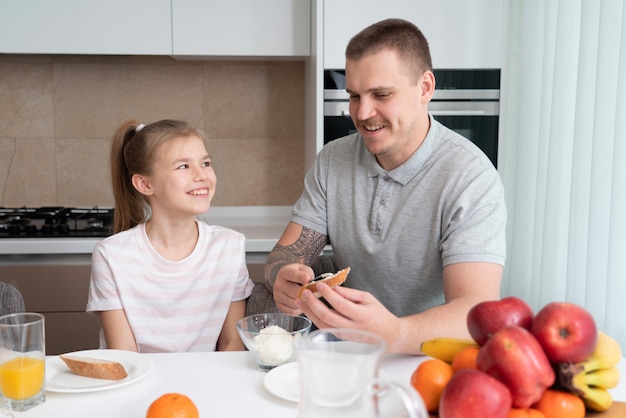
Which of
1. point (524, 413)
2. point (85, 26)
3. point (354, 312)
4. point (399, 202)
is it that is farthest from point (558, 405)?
point (85, 26)

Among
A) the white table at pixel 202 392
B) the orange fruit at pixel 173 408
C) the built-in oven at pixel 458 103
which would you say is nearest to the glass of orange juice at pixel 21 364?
the white table at pixel 202 392

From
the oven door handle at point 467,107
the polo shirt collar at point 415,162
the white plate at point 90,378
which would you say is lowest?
the white plate at point 90,378

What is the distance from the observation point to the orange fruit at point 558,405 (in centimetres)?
90

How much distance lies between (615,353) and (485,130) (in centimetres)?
192

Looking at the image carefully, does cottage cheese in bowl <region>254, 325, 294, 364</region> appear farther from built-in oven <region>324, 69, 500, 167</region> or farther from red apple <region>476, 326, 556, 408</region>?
built-in oven <region>324, 69, 500, 167</region>

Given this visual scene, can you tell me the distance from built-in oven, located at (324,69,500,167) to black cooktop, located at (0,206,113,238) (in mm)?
984

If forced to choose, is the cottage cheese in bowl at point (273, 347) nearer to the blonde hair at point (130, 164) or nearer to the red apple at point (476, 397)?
the red apple at point (476, 397)

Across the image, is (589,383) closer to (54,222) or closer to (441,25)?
(441,25)

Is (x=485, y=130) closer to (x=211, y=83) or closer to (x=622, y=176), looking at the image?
(x=622, y=176)

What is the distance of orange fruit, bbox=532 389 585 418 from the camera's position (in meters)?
0.90

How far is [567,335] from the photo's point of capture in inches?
35.0

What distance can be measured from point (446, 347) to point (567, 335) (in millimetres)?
212

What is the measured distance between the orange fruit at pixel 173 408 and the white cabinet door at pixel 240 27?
2037 mm

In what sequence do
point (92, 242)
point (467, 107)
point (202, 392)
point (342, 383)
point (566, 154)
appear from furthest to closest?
point (467, 107) < point (92, 242) < point (566, 154) < point (202, 392) < point (342, 383)
